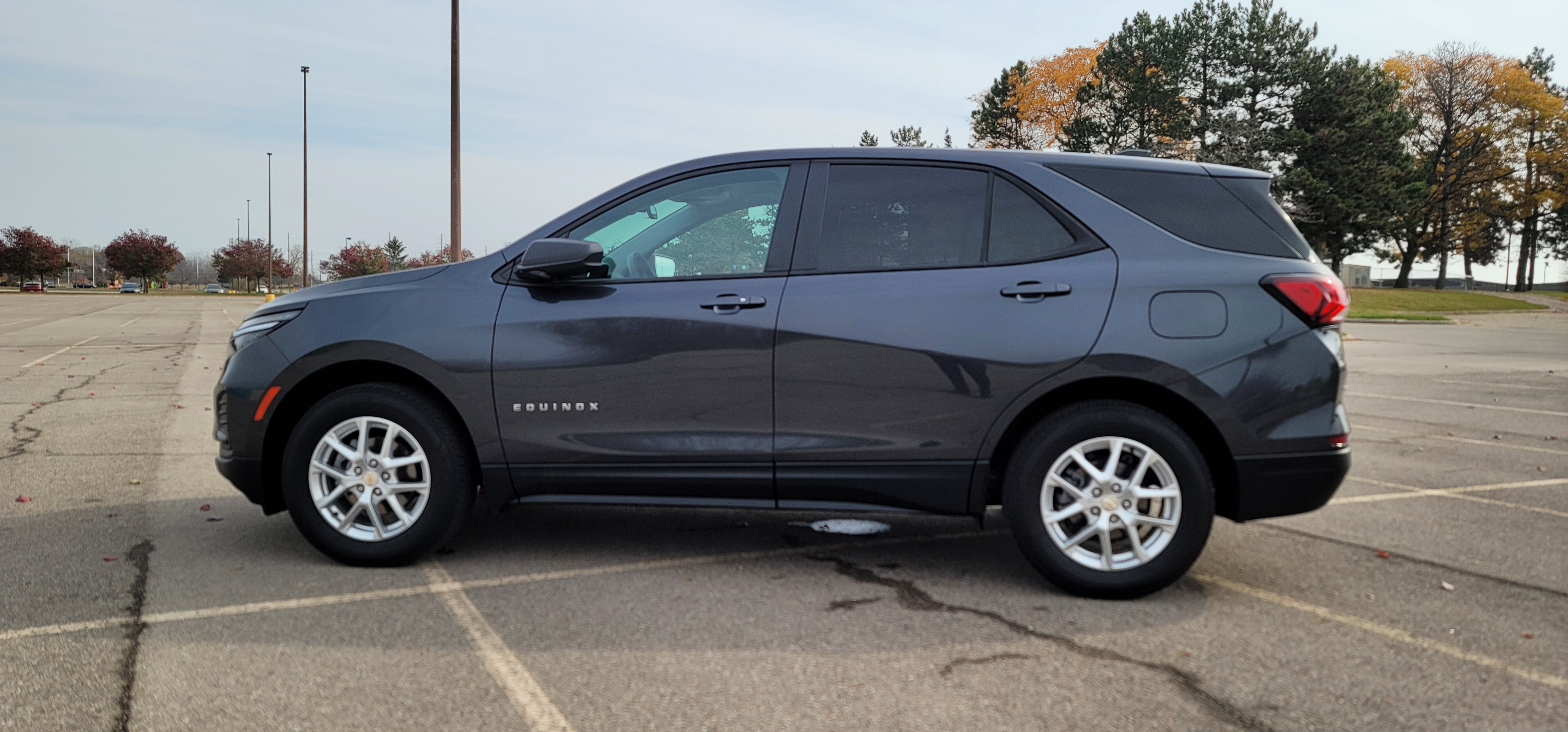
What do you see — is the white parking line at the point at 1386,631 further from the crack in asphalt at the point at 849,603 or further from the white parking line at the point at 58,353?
the white parking line at the point at 58,353

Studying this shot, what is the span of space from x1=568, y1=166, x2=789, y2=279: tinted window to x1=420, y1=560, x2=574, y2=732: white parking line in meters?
1.39

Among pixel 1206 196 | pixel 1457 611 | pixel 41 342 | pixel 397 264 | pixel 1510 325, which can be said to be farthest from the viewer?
pixel 397 264

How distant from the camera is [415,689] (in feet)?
10.2

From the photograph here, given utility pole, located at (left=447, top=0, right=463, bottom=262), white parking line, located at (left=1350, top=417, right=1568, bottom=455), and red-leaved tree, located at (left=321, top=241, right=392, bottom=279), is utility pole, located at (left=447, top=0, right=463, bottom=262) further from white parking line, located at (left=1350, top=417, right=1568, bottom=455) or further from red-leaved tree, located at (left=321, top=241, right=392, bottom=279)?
red-leaved tree, located at (left=321, top=241, right=392, bottom=279)

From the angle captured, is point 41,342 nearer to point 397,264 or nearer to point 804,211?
point 804,211

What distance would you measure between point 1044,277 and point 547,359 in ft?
6.44

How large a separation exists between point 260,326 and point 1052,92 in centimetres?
5425

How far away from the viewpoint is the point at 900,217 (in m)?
4.30

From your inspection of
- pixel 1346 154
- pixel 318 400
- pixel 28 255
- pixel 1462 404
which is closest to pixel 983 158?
pixel 318 400

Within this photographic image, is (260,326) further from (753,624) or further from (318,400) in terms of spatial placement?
(753,624)

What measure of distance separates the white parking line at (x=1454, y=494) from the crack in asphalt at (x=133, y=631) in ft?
18.1

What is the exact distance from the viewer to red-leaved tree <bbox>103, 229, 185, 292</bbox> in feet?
320

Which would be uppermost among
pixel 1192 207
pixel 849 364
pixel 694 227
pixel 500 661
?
pixel 1192 207

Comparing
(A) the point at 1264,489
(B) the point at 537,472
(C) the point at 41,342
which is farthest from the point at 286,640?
(C) the point at 41,342
